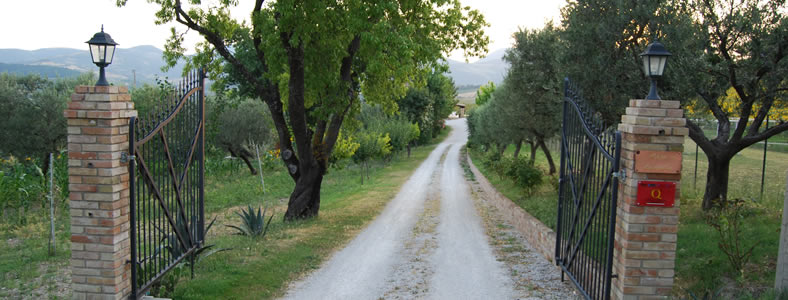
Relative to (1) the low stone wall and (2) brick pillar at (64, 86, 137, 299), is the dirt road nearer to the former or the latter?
(1) the low stone wall

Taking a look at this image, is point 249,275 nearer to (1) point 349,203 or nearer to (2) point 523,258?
(2) point 523,258

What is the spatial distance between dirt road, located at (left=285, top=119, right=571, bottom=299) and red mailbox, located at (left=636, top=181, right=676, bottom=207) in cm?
269

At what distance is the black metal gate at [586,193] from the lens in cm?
532

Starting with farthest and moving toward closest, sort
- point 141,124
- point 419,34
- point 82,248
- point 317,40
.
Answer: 1. point 419,34
2. point 317,40
3. point 141,124
4. point 82,248

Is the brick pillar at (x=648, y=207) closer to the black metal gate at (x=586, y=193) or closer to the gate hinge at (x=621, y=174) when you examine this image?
the gate hinge at (x=621, y=174)

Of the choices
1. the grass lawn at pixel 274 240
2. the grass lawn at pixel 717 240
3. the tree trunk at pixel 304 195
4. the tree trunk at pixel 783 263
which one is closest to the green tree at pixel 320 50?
the tree trunk at pixel 304 195

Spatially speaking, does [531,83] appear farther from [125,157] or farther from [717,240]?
[125,157]

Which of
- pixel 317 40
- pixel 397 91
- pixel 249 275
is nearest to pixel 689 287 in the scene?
pixel 249 275

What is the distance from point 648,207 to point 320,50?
913cm

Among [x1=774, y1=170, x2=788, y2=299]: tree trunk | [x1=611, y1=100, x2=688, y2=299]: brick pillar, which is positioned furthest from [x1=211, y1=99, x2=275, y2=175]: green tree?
[x1=774, y1=170, x2=788, y2=299]: tree trunk

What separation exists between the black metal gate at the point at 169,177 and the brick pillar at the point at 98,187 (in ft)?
0.45

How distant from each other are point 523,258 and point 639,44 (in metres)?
5.04

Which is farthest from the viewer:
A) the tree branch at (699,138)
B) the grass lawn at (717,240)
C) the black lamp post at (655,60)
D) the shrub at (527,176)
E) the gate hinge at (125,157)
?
the shrub at (527,176)

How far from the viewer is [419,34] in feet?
44.9
